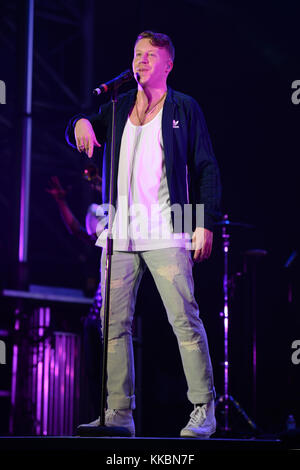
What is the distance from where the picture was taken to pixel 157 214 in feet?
9.86

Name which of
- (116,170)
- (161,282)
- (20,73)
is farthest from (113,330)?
(20,73)

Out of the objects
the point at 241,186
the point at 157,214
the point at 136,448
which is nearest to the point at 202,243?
the point at 157,214

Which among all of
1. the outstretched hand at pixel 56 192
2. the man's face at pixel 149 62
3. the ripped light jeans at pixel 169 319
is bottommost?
the ripped light jeans at pixel 169 319

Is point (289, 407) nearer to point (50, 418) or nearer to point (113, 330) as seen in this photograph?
point (50, 418)

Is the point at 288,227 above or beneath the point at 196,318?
above

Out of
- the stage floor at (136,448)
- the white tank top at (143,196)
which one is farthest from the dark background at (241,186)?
the stage floor at (136,448)

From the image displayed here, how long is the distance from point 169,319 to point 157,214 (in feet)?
1.57

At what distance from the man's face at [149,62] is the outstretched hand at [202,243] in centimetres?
74

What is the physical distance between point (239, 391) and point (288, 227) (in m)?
1.47

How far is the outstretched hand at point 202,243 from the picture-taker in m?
2.96

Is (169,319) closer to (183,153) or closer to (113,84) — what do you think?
(183,153)

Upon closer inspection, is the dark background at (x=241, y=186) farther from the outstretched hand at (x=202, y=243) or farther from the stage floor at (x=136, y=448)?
the stage floor at (x=136, y=448)

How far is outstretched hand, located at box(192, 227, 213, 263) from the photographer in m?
2.96
